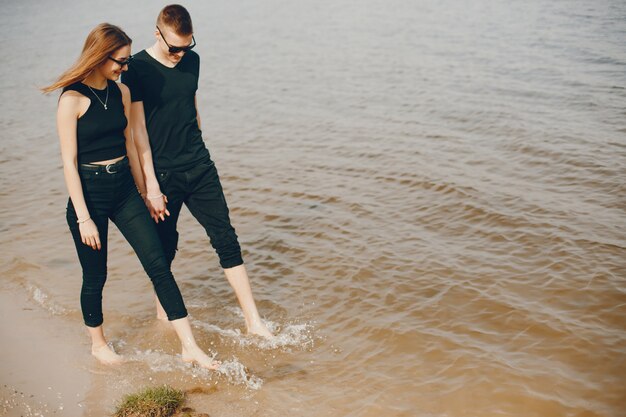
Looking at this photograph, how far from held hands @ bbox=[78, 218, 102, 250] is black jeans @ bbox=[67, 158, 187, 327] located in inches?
3.0

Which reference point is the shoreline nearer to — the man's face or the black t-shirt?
the black t-shirt

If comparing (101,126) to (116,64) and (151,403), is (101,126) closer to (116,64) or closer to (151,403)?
(116,64)

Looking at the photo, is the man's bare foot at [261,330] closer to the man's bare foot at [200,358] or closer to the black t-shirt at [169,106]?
the man's bare foot at [200,358]

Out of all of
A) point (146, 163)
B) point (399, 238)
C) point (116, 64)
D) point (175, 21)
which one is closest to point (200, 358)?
point (146, 163)

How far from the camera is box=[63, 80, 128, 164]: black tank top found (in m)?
4.14

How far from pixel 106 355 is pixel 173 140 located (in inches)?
71.9

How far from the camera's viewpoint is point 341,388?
179 inches

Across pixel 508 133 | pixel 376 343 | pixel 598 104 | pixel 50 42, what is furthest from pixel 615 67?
pixel 50 42

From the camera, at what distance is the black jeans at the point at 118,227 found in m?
4.34

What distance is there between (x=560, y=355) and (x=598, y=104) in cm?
720

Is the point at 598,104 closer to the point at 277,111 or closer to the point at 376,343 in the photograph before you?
the point at 277,111

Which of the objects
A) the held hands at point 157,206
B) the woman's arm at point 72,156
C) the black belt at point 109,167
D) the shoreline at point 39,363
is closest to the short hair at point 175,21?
the woman's arm at point 72,156

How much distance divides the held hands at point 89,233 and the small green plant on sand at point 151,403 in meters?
1.11

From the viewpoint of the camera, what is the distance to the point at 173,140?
184 inches
